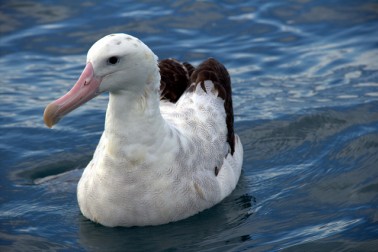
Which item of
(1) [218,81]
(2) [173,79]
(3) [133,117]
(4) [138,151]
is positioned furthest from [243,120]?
(3) [133,117]

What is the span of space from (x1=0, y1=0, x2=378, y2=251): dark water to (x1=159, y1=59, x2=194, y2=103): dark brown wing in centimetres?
126

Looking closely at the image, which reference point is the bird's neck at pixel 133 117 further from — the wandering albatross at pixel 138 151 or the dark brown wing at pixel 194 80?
the dark brown wing at pixel 194 80

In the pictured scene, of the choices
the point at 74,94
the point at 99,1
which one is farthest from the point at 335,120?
the point at 99,1

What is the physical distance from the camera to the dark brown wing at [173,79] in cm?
1069

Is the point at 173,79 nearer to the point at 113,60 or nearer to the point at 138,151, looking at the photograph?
the point at 138,151

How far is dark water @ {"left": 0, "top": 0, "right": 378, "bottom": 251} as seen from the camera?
9289 millimetres

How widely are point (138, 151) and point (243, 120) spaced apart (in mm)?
3668

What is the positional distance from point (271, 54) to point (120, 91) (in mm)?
6444

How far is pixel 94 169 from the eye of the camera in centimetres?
910

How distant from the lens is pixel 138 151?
877cm

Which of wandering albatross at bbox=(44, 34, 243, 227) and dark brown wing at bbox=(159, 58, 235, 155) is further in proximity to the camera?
dark brown wing at bbox=(159, 58, 235, 155)

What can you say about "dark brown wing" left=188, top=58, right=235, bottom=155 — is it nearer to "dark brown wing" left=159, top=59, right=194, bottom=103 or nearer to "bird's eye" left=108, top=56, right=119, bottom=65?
"dark brown wing" left=159, top=59, right=194, bottom=103

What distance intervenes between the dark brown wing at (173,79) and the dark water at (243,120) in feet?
4.12

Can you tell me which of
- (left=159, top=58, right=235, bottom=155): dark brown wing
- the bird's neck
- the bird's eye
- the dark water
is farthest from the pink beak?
(left=159, top=58, right=235, bottom=155): dark brown wing
